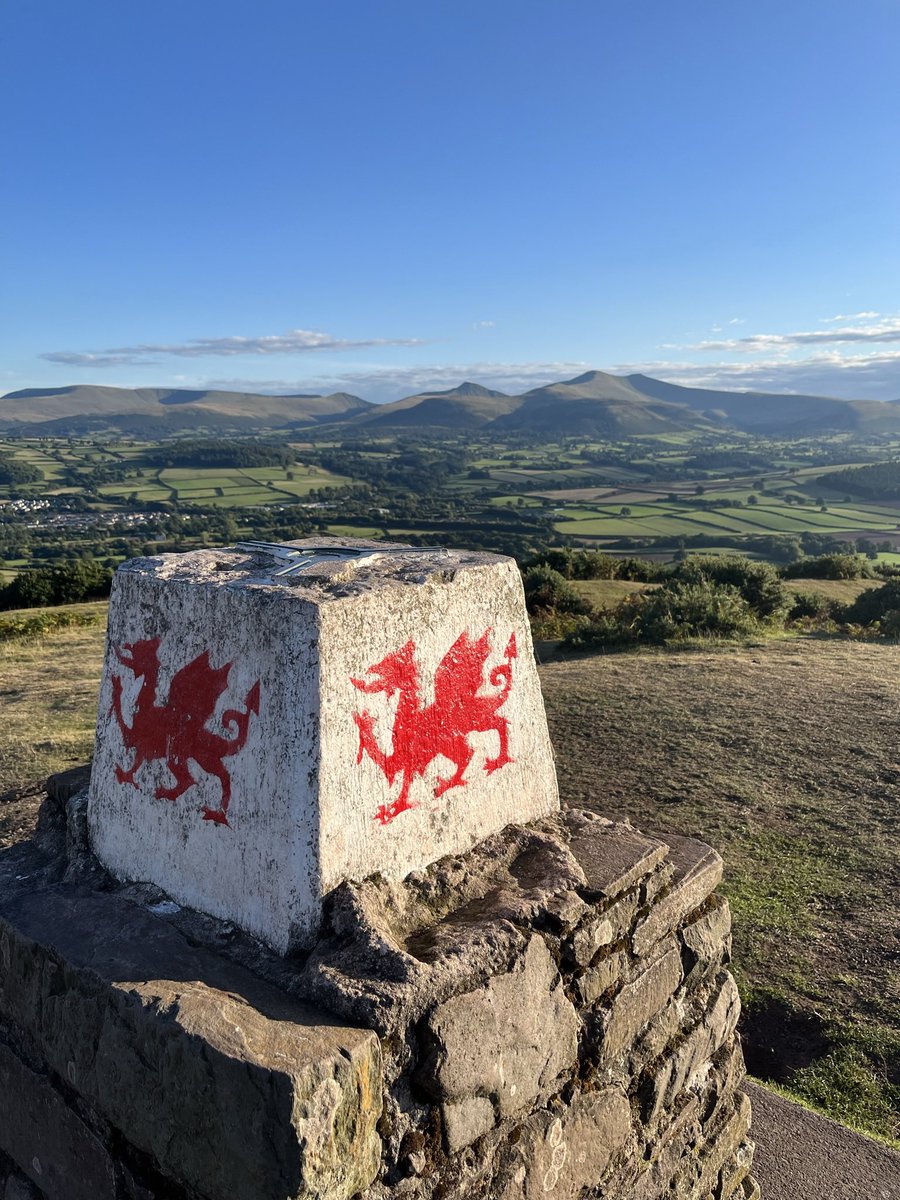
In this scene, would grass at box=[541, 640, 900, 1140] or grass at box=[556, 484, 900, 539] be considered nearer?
grass at box=[541, 640, 900, 1140]

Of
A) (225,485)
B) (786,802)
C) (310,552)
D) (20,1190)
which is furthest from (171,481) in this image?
(20,1190)

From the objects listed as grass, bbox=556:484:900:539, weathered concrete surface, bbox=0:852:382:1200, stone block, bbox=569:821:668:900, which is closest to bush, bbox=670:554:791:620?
stone block, bbox=569:821:668:900

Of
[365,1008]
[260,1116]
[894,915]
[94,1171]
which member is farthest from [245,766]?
[894,915]

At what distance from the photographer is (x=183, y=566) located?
277cm

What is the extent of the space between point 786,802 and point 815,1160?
3.67 metres

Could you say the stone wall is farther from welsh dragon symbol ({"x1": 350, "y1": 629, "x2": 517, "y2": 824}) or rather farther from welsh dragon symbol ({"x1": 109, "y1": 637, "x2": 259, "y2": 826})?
welsh dragon symbol ({"x1": 109, "y1": 637, "x2": 259, "y2": 826})

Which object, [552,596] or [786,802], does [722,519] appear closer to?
[552,596]

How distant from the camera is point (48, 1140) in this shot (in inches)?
91.5

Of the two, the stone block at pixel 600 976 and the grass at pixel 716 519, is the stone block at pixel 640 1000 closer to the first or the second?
the stone block at pixel 600 976

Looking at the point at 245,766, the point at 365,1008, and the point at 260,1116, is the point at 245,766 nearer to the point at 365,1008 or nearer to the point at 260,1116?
the point at 365,1008

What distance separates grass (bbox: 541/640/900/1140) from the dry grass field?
1cm

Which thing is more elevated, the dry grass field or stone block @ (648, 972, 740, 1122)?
Result: stone block @ (648, 972, 740, 1122)

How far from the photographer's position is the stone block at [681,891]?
2.74 m

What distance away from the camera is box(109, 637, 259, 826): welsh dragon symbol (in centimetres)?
243
